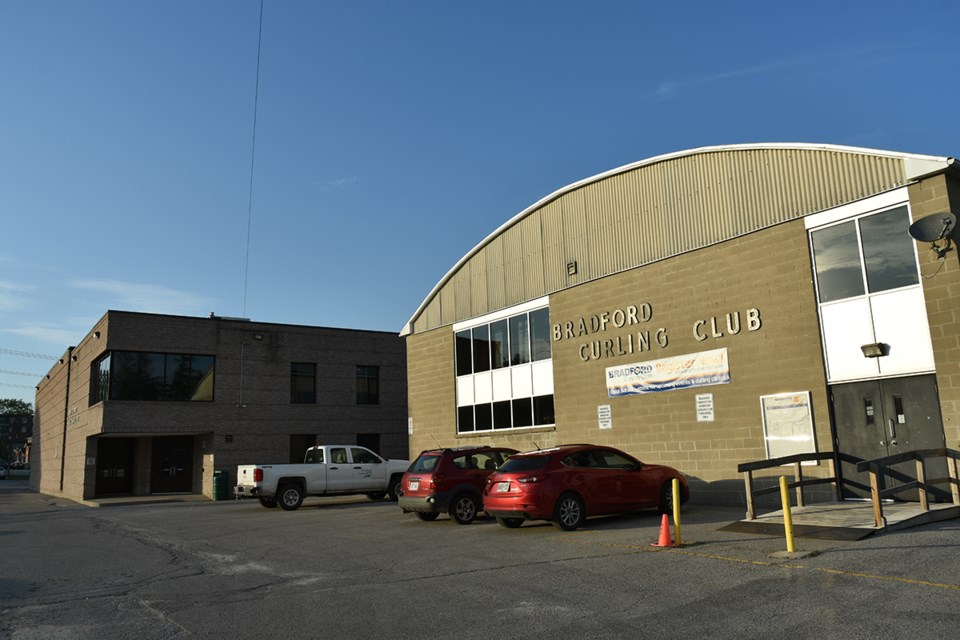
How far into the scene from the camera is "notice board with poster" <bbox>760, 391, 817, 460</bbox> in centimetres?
1514

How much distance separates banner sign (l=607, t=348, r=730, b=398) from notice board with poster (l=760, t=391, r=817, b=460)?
1.29 m

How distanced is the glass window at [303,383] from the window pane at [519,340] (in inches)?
629

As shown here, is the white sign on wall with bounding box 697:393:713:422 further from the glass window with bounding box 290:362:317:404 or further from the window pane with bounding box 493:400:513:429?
the glass window with bounding box 290:362:317:404

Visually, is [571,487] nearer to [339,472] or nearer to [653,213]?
[653,213]

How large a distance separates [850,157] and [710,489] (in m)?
7.82

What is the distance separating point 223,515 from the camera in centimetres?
2083

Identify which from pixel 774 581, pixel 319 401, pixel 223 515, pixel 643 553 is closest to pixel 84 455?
pixel 319 401

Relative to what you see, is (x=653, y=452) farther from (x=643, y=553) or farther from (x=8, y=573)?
(x=8, y=573)

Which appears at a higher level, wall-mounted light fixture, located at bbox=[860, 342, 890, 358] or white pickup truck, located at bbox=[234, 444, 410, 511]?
wall-mounted light fixture, located at bbox=[860, 342, 890, 358]

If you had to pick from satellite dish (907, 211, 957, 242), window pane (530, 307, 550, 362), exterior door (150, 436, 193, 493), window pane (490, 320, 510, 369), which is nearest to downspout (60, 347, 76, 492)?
exterior door (150, 436, 193, 493)

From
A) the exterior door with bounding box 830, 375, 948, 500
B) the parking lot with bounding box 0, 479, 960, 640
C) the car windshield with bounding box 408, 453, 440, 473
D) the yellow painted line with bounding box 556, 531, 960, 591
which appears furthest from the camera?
the car windshield with bounding box 408, 453, 440, 473

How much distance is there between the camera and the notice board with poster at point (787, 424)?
15145mm

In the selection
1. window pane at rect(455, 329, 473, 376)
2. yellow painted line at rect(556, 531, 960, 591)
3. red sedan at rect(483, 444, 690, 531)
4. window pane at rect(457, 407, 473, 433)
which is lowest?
yellow painted line at rect(556, 531, 960, 591)

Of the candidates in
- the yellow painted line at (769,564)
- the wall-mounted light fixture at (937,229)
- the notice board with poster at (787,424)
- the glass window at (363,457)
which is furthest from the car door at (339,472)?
the wall-mounted light fixture at (937,229)
